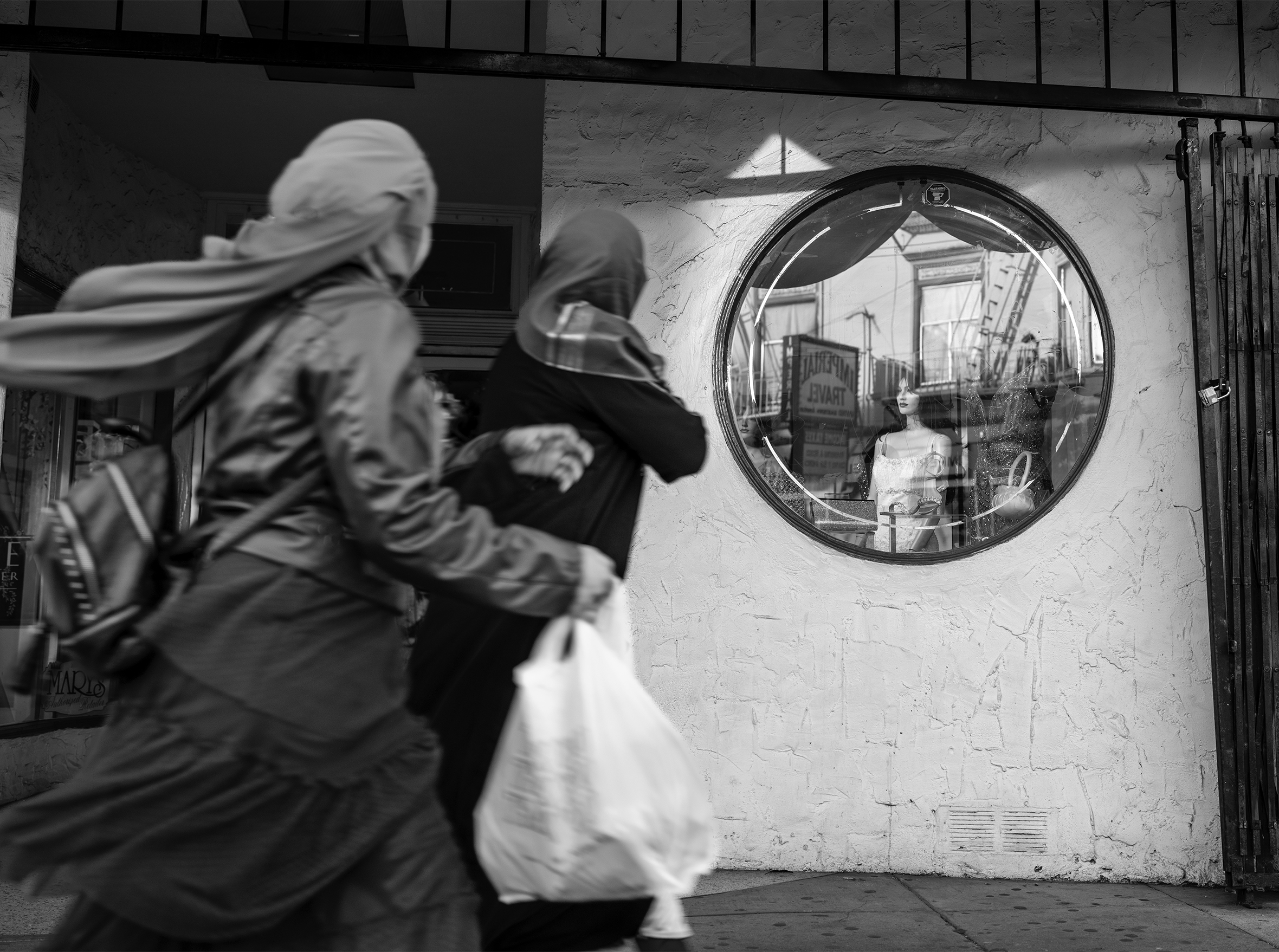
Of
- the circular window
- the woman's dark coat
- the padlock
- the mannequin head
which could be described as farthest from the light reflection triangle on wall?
the woman's dark coat

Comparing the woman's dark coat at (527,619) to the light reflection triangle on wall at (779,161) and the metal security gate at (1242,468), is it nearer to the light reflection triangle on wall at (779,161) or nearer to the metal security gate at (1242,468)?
the light reflection triangle on wall at (779,161)

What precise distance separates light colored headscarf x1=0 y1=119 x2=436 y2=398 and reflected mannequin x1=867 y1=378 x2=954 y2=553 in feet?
10.0

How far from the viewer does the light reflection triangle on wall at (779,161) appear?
454 centimetres

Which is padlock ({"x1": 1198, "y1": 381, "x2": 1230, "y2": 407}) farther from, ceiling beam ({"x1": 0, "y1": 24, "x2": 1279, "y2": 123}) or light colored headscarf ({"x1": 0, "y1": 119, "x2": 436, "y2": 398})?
light colored headscarf ({"x1": 0, "y1": 119, "x2": 436, "y2": 398})

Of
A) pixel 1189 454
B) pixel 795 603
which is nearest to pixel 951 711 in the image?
pixel 795 603

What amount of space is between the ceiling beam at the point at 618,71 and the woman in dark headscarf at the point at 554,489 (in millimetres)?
1631

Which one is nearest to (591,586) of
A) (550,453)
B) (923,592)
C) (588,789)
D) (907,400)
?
(588,789)

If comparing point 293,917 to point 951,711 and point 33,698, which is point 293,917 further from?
point 33,698

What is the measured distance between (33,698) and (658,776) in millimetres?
4675

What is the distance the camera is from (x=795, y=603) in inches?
173

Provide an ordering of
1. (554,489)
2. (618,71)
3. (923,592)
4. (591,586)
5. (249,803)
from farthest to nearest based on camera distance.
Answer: (923,592)
(618,71)
(554,489)
(591,586)
(249,803)

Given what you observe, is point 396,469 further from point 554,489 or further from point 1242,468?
point 1242,468

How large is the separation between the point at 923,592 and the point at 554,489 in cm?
235

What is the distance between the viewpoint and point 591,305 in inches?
101
